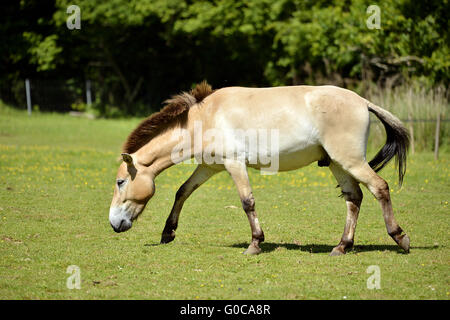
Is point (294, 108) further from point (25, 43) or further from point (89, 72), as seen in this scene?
point (89, 72)

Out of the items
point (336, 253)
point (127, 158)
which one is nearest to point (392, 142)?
point (336, 253)

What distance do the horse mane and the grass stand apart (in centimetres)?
144

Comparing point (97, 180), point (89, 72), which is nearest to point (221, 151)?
point (97, 180)

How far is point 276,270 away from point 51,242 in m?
3.29

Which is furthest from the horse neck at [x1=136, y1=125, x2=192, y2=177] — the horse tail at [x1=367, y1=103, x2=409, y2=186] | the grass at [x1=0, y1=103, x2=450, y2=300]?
the horse tail at [x1=367, y1=103, x2=409, y2=186]

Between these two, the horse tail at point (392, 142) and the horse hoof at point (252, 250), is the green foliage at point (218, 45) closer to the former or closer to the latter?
the horse tail at point (392, 142)

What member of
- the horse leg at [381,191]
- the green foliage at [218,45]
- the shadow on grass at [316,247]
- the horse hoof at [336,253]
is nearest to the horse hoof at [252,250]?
the shadow on grass at [316,247]

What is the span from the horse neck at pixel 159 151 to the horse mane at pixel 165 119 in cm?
9

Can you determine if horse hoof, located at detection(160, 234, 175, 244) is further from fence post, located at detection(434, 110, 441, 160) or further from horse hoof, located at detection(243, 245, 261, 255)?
fence post, located at detection(434, 110, 441, 160)

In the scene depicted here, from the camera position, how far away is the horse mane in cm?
774

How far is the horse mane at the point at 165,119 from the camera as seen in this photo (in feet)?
25.4

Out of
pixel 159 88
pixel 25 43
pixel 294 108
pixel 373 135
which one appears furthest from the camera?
pixel 159 88

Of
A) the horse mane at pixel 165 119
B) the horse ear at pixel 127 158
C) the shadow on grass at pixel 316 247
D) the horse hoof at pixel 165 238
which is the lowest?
the shadow on grass at pixel 316 247

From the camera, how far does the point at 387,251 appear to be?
7391mm
